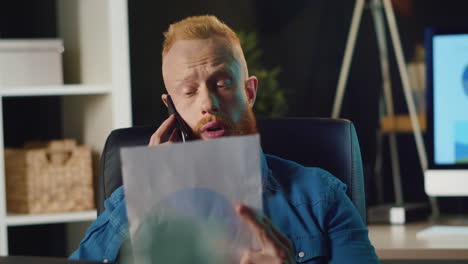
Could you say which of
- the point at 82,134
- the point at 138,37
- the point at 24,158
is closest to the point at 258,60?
the point at 138,37

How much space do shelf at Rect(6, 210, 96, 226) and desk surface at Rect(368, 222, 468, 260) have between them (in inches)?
34.4

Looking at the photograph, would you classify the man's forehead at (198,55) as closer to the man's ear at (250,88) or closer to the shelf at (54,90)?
the man's ear at (250,88)

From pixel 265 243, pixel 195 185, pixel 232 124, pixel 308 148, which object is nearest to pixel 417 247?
pixel 308 148

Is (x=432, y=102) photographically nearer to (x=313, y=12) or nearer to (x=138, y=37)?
(x=313, y=12)

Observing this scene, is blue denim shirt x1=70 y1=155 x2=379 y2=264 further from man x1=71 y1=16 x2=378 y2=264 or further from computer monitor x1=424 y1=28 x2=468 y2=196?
computer monitor x1=424 y1=28 x2=468 y2=196

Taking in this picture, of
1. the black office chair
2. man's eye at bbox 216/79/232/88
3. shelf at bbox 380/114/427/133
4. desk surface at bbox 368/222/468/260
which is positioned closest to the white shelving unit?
the black office chair

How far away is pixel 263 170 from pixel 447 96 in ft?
3.60

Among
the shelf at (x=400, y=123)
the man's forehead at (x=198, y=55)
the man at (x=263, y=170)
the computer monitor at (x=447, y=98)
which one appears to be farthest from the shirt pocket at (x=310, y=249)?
the shelf at (x=400, y=123)

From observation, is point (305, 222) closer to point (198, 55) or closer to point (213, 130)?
point (213, 130)

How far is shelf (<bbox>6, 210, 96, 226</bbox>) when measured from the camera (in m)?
2.25

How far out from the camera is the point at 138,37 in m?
2.86

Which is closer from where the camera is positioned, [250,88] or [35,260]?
[35,260]

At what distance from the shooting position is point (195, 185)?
0.87 m

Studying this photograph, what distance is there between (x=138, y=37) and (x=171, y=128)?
1.67m
